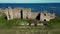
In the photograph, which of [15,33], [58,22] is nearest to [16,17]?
[58,22]

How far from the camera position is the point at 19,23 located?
127 feet

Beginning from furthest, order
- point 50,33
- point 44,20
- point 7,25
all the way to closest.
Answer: point 44,20 < point 7,25 < point 50,33

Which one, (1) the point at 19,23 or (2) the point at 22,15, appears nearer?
(1) the point at 19,23

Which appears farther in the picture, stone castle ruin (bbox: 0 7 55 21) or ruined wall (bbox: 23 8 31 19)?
ruined wall (bbox: 23 8 31 19)

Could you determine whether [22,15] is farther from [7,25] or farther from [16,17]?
[7,25]

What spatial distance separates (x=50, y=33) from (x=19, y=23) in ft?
34.4

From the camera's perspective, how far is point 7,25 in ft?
122

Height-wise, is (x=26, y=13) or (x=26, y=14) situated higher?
(x=26, y=13)

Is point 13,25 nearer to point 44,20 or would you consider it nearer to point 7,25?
point 7,25

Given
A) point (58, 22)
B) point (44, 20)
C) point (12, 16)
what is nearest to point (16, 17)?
point (12, 16)

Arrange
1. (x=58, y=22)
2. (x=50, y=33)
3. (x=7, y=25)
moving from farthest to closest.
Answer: (x=58, y=22)
(x=7, y=25)
(x=50, y=33)

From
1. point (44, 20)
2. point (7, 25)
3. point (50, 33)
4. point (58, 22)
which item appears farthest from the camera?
point (44, 20)

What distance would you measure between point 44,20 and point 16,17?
495cm

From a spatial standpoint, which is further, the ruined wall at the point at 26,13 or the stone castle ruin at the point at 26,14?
the ruined wall at the point at 26,13
